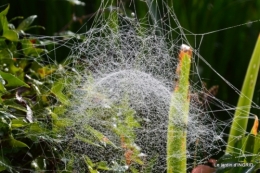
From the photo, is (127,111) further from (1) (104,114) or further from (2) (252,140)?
(2) (252,140)

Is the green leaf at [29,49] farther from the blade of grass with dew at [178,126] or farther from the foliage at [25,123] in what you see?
the blade of grass with dew at [178,126]

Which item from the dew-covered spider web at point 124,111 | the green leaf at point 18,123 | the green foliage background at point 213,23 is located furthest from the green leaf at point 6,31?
the green foliage background at point 213,23

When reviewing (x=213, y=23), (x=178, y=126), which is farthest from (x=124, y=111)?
(x=213, y=23)

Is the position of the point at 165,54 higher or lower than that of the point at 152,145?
higher

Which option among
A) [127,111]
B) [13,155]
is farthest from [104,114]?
[13,155]

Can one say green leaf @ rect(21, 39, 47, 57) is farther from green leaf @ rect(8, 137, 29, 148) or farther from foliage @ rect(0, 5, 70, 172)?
green leaf @ rect(8, 137, 29, 148)

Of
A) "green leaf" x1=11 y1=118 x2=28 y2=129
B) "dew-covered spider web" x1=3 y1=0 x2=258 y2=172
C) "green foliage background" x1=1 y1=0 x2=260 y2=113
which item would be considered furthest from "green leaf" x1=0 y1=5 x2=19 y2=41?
"green foliage background" x1=1 y1=0 x2=260 y2=113

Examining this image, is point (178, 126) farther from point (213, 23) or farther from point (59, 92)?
point (213, 23)
